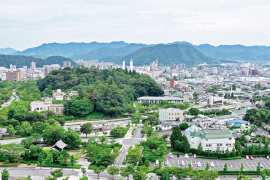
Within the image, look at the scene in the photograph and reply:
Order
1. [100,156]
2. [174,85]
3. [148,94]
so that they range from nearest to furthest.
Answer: [100,156] → [148,94] → [174,85]

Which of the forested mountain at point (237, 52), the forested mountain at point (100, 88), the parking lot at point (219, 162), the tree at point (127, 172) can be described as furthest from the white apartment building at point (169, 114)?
the forested mountain at point (237, 52)

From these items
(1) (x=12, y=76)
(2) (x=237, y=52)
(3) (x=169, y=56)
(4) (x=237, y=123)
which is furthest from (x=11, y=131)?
(2) (x=237, y=52)

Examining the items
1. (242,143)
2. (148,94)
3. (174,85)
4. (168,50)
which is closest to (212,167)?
(242,143)

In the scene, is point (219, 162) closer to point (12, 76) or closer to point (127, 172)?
point (127, 172)

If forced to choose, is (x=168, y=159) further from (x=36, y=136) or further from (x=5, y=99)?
(x=5, y=99)

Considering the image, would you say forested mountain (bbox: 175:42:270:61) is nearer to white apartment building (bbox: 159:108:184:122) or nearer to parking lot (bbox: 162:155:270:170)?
white apartment building (bbox: 159:108:184:122)

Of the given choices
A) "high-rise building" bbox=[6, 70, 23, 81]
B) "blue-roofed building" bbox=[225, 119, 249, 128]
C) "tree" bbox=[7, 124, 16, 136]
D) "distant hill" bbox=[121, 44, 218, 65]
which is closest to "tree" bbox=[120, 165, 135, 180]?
"tree" bbox=[7, 124, 16, 136]

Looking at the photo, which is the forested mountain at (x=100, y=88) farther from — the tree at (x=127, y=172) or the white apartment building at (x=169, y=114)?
the tree at (x=127, y=172)
